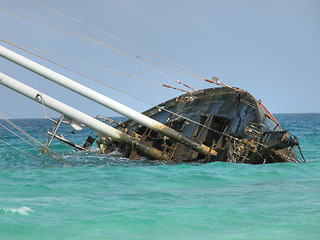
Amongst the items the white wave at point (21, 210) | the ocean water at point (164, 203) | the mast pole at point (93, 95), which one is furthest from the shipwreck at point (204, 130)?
the white wave at point (21, 210)

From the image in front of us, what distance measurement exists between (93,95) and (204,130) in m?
6.48

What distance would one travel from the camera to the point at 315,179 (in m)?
16.3

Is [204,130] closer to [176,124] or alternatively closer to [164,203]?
[176,124]

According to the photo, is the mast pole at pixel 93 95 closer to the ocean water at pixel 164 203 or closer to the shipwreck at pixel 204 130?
the shipwreck at pixel 204 130

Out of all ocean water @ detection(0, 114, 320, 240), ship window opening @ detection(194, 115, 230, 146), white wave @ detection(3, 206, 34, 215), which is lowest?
white wave @ detection(3, 206, 34, 215)

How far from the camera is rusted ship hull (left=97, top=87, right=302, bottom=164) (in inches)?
792

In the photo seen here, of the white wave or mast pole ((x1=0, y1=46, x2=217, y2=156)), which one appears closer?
the white wave

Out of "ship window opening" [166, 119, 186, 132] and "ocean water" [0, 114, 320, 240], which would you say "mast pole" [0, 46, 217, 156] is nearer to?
"ocean water" [0, 114, 320, 240]

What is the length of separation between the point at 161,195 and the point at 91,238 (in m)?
4.36

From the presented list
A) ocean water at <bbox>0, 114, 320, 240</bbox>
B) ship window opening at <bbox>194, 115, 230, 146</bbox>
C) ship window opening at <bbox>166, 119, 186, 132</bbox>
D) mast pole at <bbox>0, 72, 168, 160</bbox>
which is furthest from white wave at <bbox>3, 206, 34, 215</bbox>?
ship window opening at <bbox>166, 119, 186, 132</bbox>

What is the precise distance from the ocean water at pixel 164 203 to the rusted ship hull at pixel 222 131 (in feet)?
3.94

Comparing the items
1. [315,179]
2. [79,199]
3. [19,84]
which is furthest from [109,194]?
[19,84]

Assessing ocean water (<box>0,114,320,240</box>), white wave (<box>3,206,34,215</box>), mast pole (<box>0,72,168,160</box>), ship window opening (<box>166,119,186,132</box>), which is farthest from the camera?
ship window opening (<box>166,119,186,132</box>)

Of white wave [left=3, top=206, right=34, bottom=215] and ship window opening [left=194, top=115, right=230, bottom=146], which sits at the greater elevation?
ship window opening [left=194, top=115, right=230, bottom=146]
